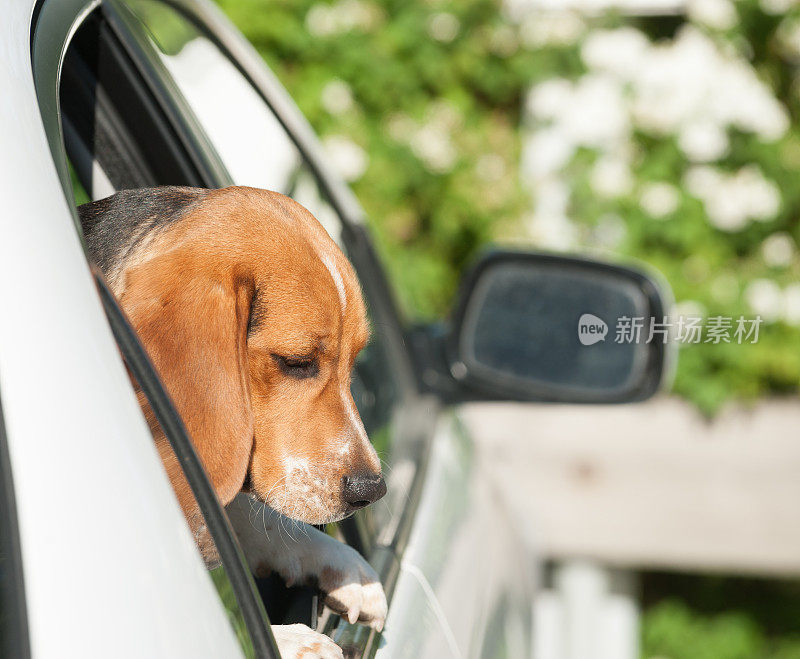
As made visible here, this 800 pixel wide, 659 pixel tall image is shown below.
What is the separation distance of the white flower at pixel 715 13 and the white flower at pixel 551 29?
69cm

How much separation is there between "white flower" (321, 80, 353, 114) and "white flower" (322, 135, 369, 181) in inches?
7.0

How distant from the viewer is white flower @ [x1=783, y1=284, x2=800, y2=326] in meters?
5.43

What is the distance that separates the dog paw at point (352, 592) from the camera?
1361 millimetres

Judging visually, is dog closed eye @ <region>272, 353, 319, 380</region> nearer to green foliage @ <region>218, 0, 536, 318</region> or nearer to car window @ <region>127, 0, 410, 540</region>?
car window @ <region>127, 0, 410, 540</region>

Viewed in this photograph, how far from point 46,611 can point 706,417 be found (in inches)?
203

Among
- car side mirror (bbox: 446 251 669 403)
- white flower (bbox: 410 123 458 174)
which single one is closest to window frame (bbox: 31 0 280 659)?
car side mirror (bbox: 446 251 669 403)

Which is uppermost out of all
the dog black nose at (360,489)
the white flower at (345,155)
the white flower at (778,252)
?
the dog black nose at (360,489)

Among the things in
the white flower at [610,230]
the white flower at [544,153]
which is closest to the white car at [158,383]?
the white flower at [610,230]

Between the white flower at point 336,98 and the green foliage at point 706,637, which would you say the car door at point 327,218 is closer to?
the white flower at point 336,98

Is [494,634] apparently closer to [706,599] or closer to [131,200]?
[131,200]

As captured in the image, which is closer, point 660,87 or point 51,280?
point 51,280

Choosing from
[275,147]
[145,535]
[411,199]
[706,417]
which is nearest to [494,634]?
[275,147]

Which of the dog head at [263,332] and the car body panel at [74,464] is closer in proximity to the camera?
the car body panel at [74,464]

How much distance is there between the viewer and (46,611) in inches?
31.3
